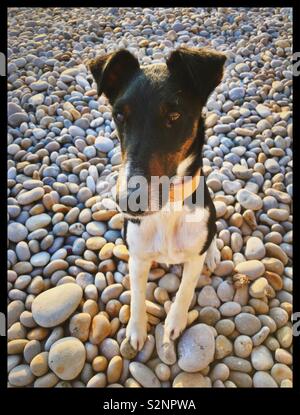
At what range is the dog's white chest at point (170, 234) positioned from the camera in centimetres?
235

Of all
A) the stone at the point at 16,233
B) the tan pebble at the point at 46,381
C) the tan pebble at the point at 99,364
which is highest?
the stone at the point at 16,233

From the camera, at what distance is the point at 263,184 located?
368cm

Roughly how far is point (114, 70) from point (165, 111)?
1.95 feet

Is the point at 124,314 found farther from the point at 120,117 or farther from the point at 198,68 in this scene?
the point at 198,68

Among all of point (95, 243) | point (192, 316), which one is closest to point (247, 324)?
point (192, 316)

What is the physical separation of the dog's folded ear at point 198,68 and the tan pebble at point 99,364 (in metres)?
1.88

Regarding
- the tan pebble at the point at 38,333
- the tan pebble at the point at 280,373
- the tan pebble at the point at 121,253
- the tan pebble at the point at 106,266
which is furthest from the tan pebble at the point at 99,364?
the tan pebble at the point at 280,373

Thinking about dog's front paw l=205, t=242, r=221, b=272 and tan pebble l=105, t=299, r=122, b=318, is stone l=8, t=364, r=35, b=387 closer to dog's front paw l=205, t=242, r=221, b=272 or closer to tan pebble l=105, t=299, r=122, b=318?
tan pebble l=105, t=299, r=122, b=318

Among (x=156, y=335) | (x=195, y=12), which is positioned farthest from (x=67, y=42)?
(x=156, y=335)

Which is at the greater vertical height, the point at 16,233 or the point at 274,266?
the point at 16,233

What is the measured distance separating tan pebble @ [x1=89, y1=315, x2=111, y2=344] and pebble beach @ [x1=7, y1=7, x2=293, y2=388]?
16mm

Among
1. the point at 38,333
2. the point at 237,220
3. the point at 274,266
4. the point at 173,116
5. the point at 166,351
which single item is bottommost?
the point at 166,351

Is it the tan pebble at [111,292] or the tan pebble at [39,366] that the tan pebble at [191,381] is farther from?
the tan pebble at [39,366]

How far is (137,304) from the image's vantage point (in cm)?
255
